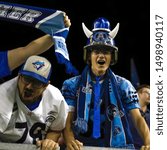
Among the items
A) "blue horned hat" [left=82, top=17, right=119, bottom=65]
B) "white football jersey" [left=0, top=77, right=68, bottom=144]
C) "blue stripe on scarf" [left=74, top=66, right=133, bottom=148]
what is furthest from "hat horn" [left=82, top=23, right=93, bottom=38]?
"white football jersey" [left=0, top=77, right=68, bottom=144]

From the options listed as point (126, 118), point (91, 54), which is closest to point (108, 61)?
point (91, 54)

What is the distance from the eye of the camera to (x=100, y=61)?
1.54m

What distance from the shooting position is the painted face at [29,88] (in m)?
1.44

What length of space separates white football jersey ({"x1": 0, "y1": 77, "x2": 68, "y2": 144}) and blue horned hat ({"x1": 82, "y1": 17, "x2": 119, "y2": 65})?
0.67 ft

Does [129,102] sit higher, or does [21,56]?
[21,56]

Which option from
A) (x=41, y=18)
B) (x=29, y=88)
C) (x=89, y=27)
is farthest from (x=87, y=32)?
(x=29, y=88)

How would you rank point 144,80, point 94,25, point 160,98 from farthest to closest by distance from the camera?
point 144,80 < point 94,25 < point 160,98

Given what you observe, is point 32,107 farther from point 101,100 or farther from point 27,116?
point 101,100

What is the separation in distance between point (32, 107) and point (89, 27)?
0.36m

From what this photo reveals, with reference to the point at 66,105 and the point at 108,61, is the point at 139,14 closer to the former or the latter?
the point at 108,61

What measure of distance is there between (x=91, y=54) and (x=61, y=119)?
254mm

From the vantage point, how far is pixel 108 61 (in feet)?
5.08

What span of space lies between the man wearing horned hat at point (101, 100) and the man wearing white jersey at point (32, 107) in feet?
0.21

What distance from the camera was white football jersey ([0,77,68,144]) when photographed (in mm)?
1428
